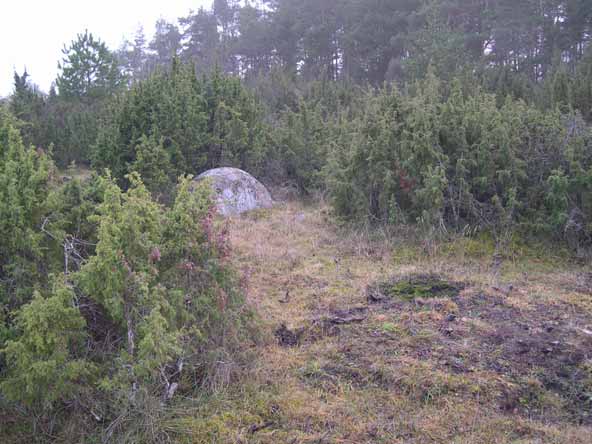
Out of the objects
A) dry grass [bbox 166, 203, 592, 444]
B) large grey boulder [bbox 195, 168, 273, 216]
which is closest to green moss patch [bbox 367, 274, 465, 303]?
dry grass [bbox 166, 203, 592, 444]

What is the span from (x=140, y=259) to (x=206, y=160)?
7938mm

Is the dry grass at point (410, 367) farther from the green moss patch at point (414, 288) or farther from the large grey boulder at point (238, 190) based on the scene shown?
the large grey boulder at point (238, 190)

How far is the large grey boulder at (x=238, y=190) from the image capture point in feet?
33.0

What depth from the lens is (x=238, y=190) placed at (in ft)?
34.0

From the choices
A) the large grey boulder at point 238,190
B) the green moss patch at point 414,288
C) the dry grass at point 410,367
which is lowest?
the dry grass at point 410,367

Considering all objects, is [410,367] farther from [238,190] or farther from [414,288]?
[238,190]

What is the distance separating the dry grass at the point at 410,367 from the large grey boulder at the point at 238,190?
3621mm

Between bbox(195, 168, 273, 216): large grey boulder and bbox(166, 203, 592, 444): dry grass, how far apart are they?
3621mm

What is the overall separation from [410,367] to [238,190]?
267 inches

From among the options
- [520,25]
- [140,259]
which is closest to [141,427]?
[140,259]

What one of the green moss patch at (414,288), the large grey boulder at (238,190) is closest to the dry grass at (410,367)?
the green moss patch at (414,288)

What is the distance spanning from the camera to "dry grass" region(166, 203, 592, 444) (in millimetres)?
3430

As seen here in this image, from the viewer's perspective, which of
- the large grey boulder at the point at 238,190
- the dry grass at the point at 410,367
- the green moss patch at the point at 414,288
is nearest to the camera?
the dry grass at the point at 410,367

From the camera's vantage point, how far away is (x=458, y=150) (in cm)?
782
